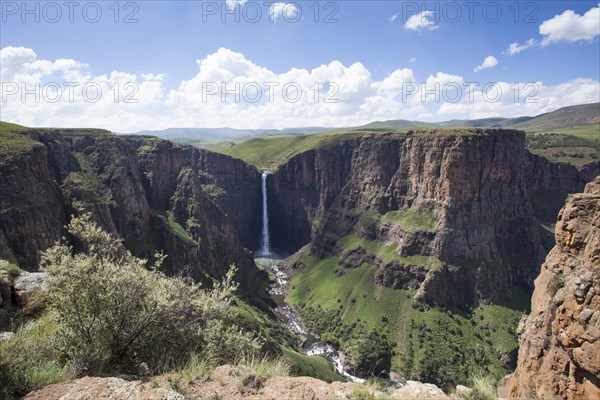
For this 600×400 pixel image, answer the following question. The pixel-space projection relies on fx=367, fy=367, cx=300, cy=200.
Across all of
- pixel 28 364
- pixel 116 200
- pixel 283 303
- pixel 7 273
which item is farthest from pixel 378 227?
pixel 28 364

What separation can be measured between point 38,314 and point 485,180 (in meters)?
106

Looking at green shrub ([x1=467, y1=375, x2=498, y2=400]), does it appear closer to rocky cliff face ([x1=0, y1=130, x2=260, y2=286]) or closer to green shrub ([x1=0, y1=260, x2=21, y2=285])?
green shrub ([x1=0, y1=260, x2=21, y2=285])

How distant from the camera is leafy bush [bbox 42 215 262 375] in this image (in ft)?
44.9

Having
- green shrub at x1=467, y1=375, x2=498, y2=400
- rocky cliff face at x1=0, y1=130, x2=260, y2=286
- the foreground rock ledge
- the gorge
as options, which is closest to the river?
the gorge

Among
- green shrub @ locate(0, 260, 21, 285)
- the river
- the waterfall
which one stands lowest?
the river

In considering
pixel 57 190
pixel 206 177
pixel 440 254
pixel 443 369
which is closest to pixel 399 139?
pixel 440 254

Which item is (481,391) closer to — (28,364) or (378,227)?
(28,364)

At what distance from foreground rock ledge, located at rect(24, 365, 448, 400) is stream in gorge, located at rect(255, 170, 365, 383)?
142ft

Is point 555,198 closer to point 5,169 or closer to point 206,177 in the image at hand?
point 206,177

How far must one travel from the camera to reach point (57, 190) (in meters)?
72.3

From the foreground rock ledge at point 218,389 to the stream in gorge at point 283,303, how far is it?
43.3 m

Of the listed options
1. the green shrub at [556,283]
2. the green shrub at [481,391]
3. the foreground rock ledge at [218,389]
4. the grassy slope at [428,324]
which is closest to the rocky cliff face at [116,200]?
the grassy slope at [428,324]

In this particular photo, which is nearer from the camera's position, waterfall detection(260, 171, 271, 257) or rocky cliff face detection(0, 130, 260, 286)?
rocky cliff face detection(0, 130, 260, 286)

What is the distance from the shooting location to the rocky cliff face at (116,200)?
6144 cm
